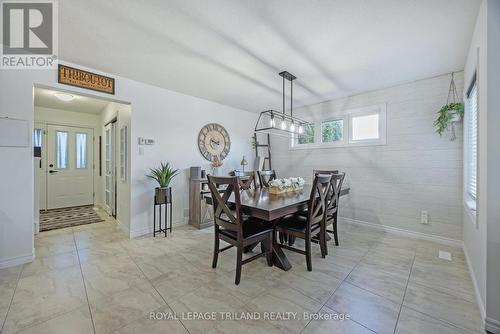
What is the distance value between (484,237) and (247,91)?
338cm

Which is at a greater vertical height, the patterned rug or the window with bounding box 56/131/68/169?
the window with bounding box 56/131/68/169

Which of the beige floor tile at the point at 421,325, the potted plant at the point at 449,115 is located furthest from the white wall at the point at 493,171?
the potted plant at the point at 449,115

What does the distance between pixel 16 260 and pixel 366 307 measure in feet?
11.9

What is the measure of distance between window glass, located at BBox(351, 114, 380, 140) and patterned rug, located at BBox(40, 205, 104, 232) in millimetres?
5265

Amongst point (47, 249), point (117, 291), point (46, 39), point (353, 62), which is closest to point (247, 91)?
point (353, 62)

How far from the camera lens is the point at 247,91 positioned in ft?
12.1

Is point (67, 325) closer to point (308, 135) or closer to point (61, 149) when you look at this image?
point (308, 135)

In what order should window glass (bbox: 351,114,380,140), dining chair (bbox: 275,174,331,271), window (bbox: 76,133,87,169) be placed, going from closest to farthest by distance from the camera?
dining chair (bbox: 275,174,331,271) < window glass (bbox: 351,114,380,140) < window (bbox: 76,133,87,169)

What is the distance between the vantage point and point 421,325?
148 cm

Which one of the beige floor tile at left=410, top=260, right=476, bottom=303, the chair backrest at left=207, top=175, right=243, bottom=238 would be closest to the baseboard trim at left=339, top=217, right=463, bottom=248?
the beige floor tile at left=410, top=260, right=476, bottom=303

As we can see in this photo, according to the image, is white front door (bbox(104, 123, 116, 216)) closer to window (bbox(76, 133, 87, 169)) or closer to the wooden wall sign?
window (bbox(76, 133, 87, 169))

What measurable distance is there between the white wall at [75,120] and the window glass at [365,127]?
6.21 meters

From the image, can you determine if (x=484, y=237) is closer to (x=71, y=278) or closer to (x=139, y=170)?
(x=71, y=278)

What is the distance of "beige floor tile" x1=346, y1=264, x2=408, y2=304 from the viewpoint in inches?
72.1
